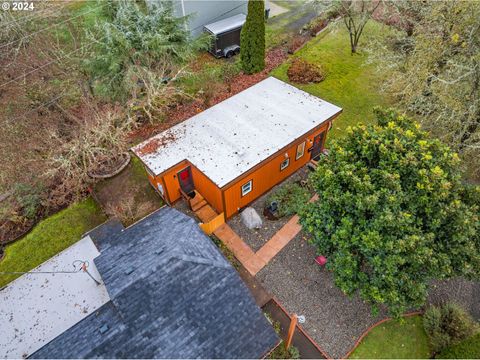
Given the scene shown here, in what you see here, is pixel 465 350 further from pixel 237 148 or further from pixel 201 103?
pixel 201 103

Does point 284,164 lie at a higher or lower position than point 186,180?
higher

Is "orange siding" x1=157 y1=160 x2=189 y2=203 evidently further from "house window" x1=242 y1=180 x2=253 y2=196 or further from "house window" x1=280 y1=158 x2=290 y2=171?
"house window" x1=280 y1=158 x2=290 y2=171

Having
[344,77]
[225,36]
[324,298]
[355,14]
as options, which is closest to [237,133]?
[324,298]

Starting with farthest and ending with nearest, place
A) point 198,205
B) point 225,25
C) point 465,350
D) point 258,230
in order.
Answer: point 225,25 < point 198,205 < point 258,230 < point 465,350

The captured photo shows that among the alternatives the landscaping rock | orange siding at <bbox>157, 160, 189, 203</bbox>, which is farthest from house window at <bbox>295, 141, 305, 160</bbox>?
orange siding at <bbox>157, 160, 189, 203</bbox>

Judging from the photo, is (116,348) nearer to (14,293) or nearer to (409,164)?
(14,293)

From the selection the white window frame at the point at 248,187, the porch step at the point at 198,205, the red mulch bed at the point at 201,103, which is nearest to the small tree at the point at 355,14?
the red mulch bed at the point at 201,103
